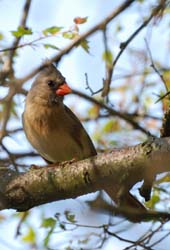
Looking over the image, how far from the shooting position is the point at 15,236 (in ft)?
16.5

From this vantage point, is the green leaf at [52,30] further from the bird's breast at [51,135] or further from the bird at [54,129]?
the bird's breast at [51,135]

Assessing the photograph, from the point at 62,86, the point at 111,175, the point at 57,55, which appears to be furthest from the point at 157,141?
the point at 62,86

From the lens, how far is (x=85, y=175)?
3.45 metres

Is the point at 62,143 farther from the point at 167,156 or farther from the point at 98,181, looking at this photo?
the point at 167,156

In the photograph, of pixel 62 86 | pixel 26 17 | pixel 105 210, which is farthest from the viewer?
pixel 62 86

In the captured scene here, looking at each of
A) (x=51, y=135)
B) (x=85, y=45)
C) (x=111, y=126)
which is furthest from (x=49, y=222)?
(x=111, y=126)

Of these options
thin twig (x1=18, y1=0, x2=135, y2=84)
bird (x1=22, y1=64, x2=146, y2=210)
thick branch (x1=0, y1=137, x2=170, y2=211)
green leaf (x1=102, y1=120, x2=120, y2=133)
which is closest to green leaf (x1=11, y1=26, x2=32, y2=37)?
bird (x1=22, y1=64, x2=146, y2=210)

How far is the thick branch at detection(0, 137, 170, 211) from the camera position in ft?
10.3

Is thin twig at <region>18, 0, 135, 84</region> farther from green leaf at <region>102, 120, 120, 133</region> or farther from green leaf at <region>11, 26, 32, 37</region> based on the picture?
green leaf at <region>102, 120, 120, 133</region>

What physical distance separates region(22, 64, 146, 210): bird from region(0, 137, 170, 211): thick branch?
124 cm

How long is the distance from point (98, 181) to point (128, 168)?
25cm

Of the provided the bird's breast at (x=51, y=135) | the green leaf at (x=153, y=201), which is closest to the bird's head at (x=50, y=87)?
the bird's breast at (x=51, y=135)

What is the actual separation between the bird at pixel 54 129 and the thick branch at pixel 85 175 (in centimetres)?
124

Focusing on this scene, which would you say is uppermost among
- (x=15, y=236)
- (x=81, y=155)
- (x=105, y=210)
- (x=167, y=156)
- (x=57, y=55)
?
(x=57, y=55)
